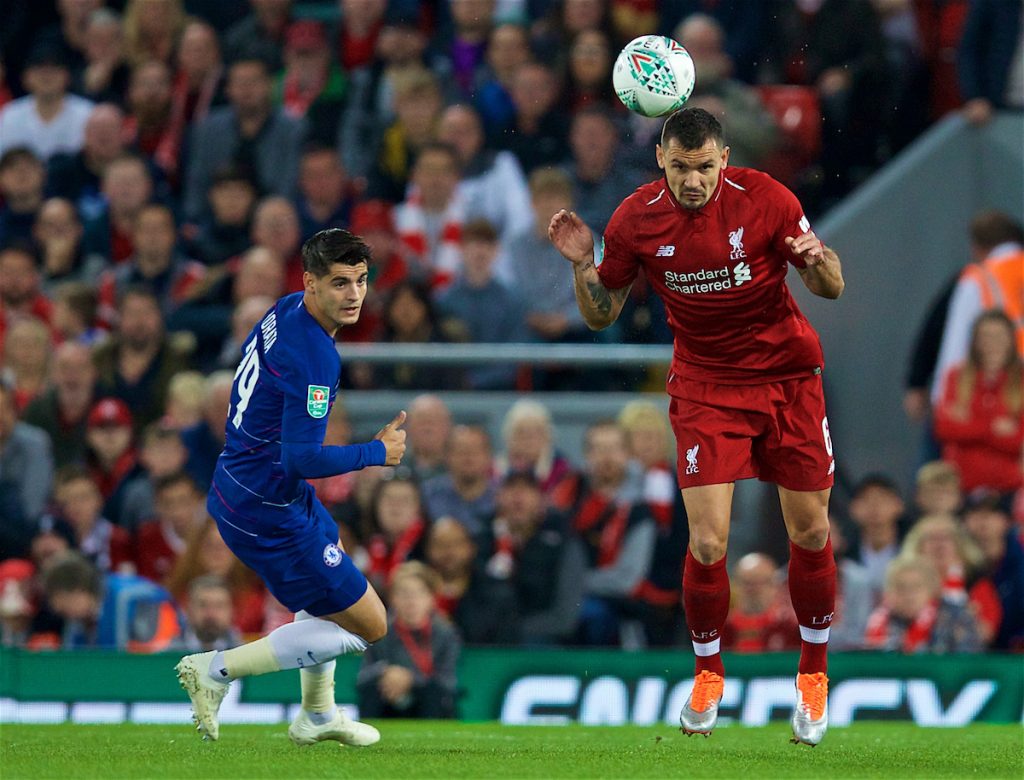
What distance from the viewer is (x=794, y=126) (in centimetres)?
1280

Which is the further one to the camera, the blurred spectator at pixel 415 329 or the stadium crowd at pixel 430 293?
the blurred spectator at pixel 415 329

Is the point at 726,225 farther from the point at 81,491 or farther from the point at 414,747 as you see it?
the point at 81,491

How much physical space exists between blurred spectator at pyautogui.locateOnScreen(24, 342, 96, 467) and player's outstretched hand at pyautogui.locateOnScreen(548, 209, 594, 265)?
558 cm

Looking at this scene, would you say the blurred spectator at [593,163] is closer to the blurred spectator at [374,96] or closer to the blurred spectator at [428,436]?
the blurred spectator at [428,436]

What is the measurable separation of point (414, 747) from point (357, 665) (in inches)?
95.4

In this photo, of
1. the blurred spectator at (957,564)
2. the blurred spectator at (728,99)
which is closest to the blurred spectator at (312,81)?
the blurred spectator at (728,99)

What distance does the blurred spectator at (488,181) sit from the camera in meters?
13.0

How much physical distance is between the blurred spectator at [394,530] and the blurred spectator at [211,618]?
98cm

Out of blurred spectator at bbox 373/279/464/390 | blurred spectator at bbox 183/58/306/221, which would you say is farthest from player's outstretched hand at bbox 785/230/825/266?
blurred spectator at bbox 183/58/306/221

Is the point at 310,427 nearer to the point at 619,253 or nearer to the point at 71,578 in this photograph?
the point at 619,253

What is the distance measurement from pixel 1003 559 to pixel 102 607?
17.8ft

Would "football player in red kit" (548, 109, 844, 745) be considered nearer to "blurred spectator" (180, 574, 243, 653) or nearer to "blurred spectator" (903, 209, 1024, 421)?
"blurred spectator" (180, 574, 243, 653)

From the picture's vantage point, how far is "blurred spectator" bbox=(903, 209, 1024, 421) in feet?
40.0

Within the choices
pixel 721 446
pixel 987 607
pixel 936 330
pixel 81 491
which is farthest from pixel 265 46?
pixel 721 446
